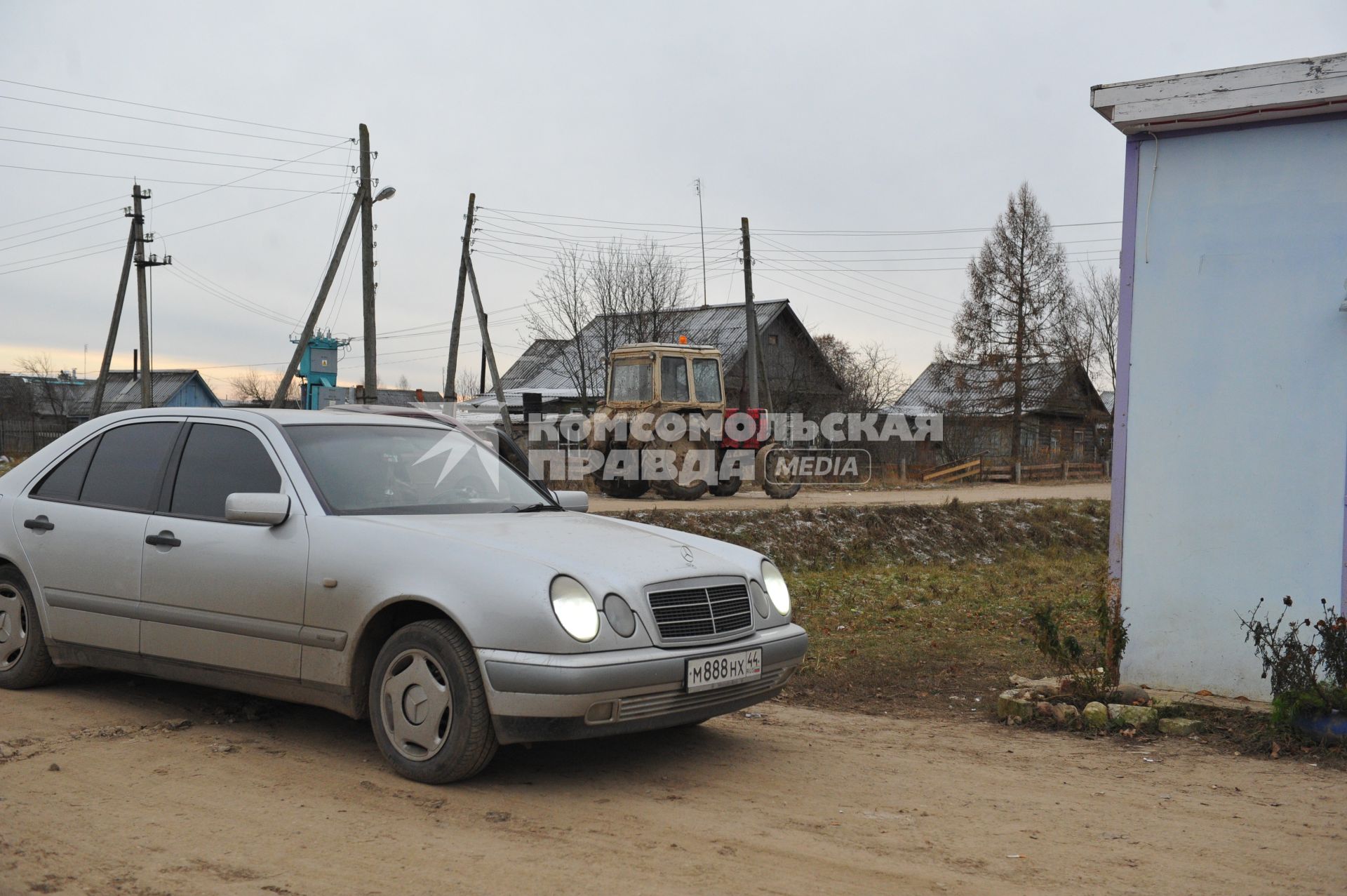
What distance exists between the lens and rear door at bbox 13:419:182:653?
543 cm

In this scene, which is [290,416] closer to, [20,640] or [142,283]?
[20,640]

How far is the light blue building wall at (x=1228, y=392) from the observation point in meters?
6.06

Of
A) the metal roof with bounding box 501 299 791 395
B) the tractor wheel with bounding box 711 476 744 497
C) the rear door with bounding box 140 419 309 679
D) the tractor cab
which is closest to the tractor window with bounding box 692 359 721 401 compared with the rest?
the tractor cab

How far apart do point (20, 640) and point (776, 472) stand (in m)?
18.6

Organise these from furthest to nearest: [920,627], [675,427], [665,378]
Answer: [675,427], [665,378], [920,627]

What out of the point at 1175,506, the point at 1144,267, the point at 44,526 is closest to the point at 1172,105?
the point at 1144,267

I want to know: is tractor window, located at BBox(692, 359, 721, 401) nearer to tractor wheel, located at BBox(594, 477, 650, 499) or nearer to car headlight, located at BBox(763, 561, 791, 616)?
tractor wheel, located at BBox(594, 477, 650, 499)

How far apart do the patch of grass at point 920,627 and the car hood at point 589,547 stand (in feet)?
7.56

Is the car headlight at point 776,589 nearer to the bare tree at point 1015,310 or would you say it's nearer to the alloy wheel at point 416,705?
the alloy wheel at point 416,705

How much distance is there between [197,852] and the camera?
3.66 meters

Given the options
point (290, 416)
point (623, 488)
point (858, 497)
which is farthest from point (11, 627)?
point (858, 497)

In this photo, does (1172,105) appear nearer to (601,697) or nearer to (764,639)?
(764,639)

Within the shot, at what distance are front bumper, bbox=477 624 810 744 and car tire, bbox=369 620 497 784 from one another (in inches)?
3.4

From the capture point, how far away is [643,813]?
4234mm
